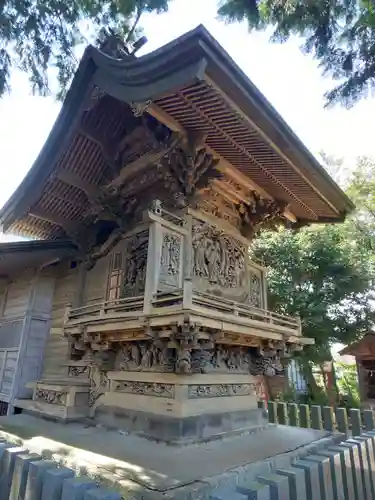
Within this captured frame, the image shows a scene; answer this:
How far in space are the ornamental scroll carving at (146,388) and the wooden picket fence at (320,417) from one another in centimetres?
224

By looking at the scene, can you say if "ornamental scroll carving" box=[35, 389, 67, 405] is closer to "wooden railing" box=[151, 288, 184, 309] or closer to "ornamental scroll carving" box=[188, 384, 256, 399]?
"ornamental scroll carving" box=[188, 384, 256, 399]

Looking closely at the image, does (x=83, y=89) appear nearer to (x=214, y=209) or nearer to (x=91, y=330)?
(x=214, y=209)

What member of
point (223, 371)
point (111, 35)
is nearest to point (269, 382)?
point (223, 371)

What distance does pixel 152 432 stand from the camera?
13.8 ft

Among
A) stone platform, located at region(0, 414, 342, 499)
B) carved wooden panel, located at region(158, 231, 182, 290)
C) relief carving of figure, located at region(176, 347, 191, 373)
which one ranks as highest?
carved wooden panel, located at region(158, 231, 182, 290)

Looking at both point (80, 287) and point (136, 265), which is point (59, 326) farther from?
point (136, 265)

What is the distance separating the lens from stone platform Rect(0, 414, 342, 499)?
2.88 metres

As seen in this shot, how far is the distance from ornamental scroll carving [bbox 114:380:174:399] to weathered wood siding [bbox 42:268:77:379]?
186 cm

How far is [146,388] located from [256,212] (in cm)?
349

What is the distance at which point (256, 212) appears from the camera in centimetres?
609

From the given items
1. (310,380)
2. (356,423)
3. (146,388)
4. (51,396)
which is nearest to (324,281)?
(310,380)

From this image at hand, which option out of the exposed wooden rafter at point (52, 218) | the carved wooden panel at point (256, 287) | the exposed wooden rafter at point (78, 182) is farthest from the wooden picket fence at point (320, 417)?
the exposed wooden rafter at point (52, 218)

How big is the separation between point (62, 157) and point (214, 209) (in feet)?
8.44

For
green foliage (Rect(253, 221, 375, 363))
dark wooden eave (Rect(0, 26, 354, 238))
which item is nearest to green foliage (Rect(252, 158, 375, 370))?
green foliage (Rect(253, 221, 375, 363))
